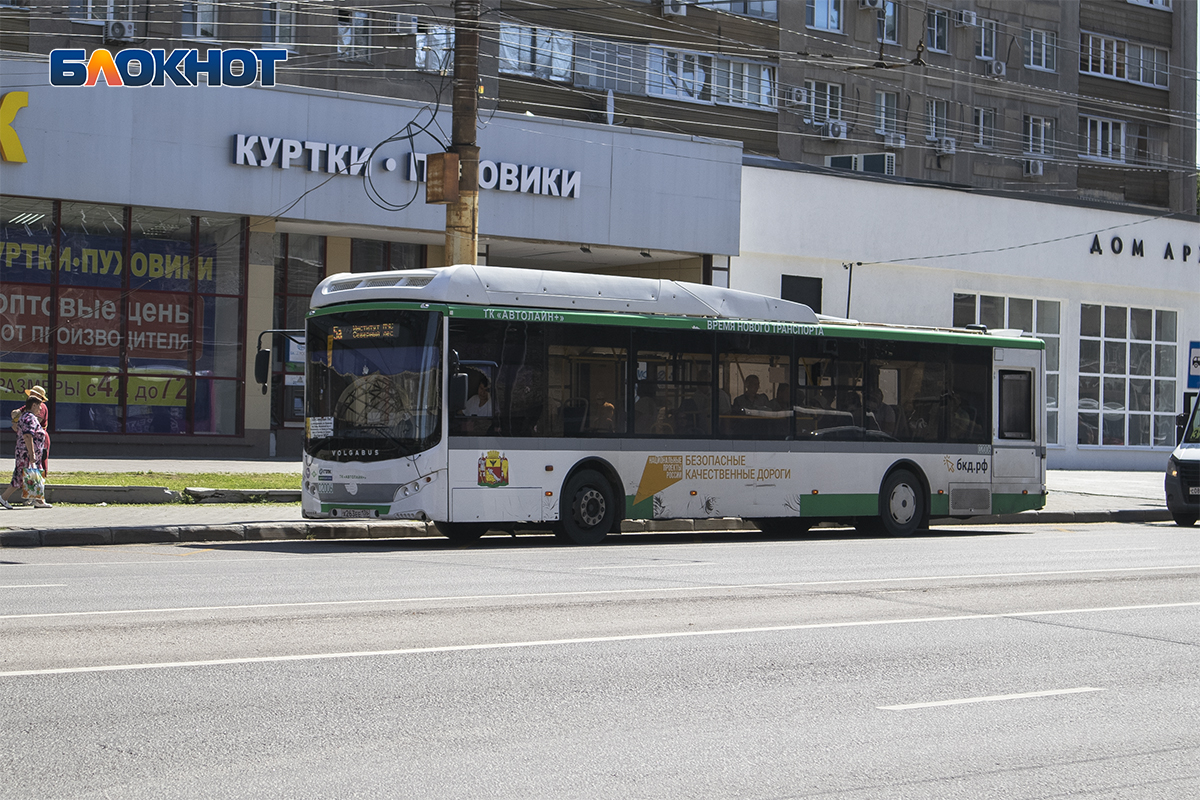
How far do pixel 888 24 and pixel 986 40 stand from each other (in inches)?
169

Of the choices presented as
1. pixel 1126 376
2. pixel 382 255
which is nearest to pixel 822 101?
pixel 1126 376

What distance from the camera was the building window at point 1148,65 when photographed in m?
51.1

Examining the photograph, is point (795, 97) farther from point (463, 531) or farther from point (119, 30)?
point (463, 531)

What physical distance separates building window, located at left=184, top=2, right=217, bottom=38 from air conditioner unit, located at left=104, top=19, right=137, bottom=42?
146 cm

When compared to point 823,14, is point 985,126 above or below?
below

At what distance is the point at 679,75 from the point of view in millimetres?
40531

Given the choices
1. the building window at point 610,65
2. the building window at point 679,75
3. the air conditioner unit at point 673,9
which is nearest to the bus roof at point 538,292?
the building window at point 610,65

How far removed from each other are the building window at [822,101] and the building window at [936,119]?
370 centimetres

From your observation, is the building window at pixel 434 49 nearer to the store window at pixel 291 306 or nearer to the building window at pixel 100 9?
the store window at pixel 291 306

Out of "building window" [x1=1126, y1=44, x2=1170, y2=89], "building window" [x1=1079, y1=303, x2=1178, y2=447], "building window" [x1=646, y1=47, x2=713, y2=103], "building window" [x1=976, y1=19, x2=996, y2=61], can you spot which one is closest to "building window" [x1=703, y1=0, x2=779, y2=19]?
"building window" [x1=646, y1=47, x2=713, y2=103]

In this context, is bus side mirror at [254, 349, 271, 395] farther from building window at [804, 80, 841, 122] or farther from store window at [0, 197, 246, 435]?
building window at [804, 80, 841, 122]

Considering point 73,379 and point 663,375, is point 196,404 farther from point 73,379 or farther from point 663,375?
point 663,375

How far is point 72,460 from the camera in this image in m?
25.7

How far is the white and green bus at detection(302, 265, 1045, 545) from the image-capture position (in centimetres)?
1606
